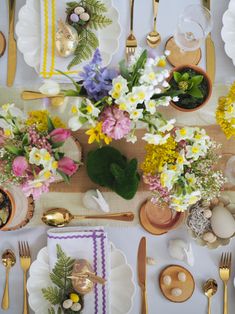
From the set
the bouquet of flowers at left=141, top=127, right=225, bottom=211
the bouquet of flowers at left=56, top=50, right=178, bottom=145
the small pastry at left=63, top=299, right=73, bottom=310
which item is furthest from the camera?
the small pastry at left=63, top=299, right=73, bottom=310

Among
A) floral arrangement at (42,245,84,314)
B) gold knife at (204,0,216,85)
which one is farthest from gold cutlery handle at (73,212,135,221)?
gold knife at (204,0,216,85)

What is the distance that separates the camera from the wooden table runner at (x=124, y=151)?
39.0 inches

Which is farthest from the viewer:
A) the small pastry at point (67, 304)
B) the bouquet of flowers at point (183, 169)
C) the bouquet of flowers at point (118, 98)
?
the small pastry at point (67, 304)

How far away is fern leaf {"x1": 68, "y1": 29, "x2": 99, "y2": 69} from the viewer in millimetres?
977

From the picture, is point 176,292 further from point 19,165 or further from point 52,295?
point 19,165

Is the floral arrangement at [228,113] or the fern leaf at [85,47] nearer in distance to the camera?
the floral arrangement at [228,113]

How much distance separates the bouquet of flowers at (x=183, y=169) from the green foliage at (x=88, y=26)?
315 millimetres

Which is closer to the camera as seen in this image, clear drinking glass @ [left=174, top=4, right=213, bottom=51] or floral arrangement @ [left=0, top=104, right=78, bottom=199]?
floral arrangement @ [left=0, top=104, right=78, bottom=199]

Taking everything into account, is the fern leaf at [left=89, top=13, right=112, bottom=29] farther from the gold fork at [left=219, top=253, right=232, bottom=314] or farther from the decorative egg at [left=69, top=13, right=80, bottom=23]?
the gold fork at [left=219, top=253, right=232, bottom=314]

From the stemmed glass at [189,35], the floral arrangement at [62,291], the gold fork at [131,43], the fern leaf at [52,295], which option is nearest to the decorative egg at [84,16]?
the gold fork at [131,43]

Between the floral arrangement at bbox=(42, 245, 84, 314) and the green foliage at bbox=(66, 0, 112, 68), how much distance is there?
0.50m

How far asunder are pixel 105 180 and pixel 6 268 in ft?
1.16

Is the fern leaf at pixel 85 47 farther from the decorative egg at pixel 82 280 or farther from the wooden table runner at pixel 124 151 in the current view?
the decorative egg at pixel 82 280

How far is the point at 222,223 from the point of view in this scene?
931 millimetres
